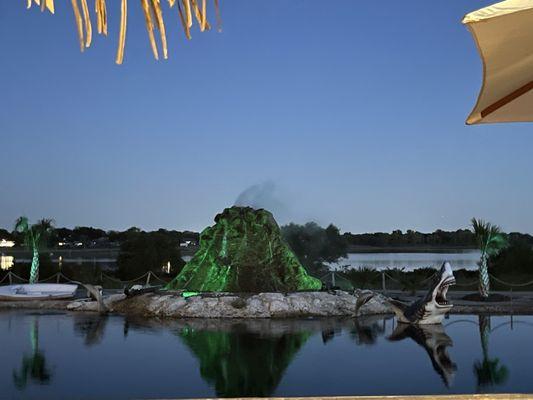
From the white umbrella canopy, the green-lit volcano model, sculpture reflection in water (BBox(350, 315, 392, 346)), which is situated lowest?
sculpture reflection in water (BBox(350, 315, 392, 346))

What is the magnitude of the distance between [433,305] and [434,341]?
62.3 inches

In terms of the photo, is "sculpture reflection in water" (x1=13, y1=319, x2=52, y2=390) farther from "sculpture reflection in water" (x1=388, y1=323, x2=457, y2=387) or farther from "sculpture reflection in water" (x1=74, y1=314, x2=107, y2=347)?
"sculpture reflection in water" (x1=388, y1=323, x2=457, y2=387)

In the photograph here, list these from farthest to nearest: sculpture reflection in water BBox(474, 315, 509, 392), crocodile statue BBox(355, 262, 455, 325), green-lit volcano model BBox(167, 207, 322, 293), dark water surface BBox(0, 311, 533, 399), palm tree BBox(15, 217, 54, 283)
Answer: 1. palm tree BBox(15, 217, 54, 283)
2. green-lit volcano model BBox(167, 207, 322, 293)
3. crocodile statue BBox(355, 262, 455, 325)
4. sculpture reflection in water BBox(474, 315, 509, 392)
5. dark water surface BBox(0, 311, 533, 399)

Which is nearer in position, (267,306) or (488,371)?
(488,371)

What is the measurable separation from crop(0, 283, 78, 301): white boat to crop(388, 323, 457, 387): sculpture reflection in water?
9130mm

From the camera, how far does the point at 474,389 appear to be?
24.6 ft

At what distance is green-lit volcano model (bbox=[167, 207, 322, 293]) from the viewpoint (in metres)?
16.4

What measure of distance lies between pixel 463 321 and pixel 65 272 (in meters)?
16.1

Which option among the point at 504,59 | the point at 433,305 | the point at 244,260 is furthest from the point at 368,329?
the point at 504,59

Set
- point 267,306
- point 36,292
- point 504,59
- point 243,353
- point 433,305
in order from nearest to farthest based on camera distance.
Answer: point 504,59
point 243,353
point 433,305
point 267,306
point 36,292

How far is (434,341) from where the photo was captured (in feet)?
36.4

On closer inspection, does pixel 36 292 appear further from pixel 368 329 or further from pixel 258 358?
pixel 258 358

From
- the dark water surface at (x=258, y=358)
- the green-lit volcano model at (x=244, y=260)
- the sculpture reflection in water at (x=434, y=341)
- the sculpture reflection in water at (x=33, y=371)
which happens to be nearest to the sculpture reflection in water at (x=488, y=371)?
the dark water surface at (x=258, y=358)

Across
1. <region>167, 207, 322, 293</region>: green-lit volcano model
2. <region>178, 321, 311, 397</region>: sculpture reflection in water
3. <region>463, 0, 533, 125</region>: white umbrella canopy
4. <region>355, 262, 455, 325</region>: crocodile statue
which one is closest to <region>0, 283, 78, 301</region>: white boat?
<region>167, 207, 322, 293</region>: green-lit volcano model
